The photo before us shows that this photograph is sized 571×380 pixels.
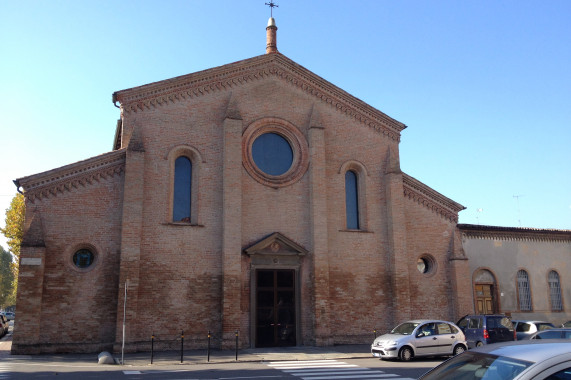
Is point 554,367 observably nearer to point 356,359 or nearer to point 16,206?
point 356,359

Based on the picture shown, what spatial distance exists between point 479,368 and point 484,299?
2337cm

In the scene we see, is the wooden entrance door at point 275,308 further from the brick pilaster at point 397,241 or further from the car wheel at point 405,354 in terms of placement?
the car wheel at point 405,354

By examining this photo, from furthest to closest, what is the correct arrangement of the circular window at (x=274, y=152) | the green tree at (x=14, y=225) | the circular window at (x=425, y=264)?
1. the green tree at (x=14, y=225)
2. the circular window at (x=425, y=264)
3. the circular window at (x=274, y=152)

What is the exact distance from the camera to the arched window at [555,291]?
27128mm

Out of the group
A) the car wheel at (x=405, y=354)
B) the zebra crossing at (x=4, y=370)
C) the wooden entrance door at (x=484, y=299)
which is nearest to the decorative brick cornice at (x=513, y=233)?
the wooden entrance door at (x=484, y=299)

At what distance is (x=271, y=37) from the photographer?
24.8 meters

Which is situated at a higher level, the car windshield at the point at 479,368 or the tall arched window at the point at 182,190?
the tall arched window at the point at 182,190

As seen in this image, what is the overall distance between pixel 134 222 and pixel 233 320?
539cm

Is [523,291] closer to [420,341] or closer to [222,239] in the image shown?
[420,341]

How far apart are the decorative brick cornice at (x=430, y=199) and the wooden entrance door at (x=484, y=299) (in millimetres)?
4001

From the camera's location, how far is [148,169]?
2009cm

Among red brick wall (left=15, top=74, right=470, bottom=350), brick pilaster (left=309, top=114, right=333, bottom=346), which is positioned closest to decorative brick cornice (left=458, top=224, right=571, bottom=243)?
red brick wall (left=15, top=74, right=470, bottom=350)

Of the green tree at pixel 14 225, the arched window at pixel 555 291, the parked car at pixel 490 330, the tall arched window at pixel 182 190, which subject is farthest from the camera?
the green tree at pixel 14 225

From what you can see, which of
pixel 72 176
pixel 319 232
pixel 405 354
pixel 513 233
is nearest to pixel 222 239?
pixel 319 232
